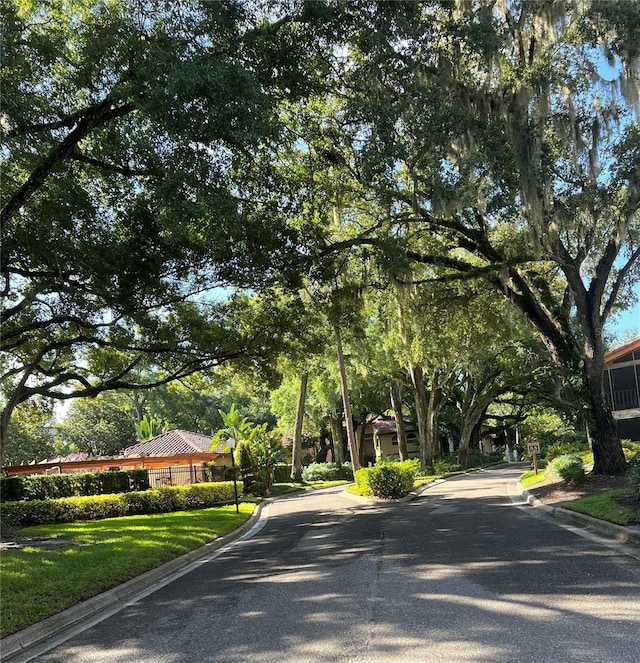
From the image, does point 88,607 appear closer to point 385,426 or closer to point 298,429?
point 298,429

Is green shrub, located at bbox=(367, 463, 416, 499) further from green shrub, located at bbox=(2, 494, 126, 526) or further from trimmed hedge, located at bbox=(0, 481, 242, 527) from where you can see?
green shrub, located at bbox=(2, 494, 126, 526)

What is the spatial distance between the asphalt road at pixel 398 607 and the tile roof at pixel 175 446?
77.8 feet

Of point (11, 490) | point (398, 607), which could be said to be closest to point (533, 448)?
point (398, 607)

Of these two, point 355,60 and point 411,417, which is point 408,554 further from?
point 411,417

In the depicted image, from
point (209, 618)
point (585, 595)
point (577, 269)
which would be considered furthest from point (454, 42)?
point (209, 618)

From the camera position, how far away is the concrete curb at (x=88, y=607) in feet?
19.5

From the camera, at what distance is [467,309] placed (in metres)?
20.2

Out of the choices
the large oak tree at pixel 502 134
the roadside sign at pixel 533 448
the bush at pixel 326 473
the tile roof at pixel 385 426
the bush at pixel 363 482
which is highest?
the large oak tree at pixel 502 134

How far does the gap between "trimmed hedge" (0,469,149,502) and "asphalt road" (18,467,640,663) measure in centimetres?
1315

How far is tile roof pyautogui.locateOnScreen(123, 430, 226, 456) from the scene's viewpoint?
33969mm

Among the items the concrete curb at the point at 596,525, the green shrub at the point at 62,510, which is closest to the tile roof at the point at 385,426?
the green shrub at the point at 62,510

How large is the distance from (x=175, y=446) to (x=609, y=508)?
27.7 m

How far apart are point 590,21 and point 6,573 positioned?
14196mm

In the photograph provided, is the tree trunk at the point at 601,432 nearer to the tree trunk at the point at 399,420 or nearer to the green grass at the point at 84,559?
the green grass at the point at 84,559
